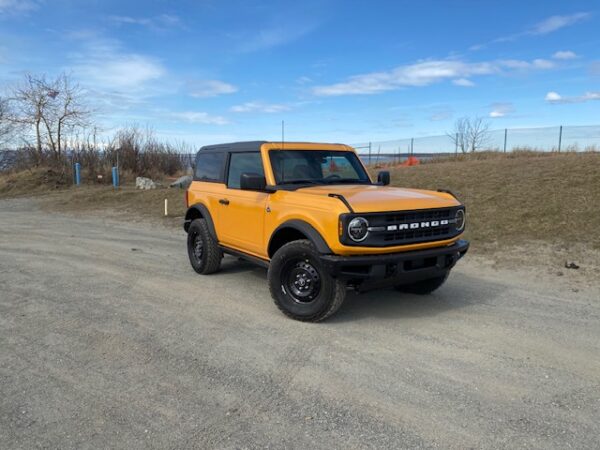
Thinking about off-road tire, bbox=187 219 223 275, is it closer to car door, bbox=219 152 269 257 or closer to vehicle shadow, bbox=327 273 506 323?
car door, bbox=219 152 269 257

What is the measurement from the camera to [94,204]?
19047 mm

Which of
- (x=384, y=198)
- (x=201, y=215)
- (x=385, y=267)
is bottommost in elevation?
(x=385, y=267)

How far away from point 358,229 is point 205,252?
3.13 meters

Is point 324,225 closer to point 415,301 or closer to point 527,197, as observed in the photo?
point 415,301

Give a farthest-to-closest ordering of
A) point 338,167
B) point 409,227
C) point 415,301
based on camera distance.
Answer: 1. point 338,167
2. point 415,301
3. point 409,227

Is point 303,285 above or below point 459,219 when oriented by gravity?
below

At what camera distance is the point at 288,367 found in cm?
401

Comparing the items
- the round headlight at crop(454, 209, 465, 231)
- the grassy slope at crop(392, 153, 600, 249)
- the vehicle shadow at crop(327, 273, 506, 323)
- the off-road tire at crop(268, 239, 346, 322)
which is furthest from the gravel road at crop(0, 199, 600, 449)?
the grassy slope at crop(392, 153, 600, 249)

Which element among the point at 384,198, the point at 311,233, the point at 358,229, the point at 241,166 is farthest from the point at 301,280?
the point at 241,166

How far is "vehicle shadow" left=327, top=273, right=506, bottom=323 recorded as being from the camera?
535 cm

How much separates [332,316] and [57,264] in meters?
5.04

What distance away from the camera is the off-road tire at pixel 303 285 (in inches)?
189

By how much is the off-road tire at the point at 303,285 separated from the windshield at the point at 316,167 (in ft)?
3.55

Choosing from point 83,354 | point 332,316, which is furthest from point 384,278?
point 83,354
